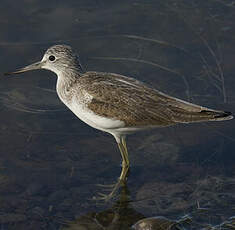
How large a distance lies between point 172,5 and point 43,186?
5838 millimetres

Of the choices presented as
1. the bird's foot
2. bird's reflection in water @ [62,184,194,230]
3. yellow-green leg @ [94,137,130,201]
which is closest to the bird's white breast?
yellow-green leg @ [94,137,130,201]

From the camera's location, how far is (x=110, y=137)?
1032 cm

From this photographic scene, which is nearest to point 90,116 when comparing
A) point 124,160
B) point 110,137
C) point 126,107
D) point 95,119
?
point 95,119

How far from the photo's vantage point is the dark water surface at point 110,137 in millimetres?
8742

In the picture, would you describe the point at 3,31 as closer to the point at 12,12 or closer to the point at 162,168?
the point at 12,12

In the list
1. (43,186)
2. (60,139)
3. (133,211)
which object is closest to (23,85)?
(60,139)

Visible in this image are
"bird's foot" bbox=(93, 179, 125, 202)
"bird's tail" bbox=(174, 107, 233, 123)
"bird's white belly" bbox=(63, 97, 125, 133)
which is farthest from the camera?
"bird's foot" bbox=(93, 179, 125, 202)

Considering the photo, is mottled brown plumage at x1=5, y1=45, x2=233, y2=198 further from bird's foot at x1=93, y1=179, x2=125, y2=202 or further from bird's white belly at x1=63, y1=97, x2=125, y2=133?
bird's foot at x1=93, y1=179, x2=125, y2=202

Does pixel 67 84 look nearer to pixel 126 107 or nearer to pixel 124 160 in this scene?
pixel 126 107

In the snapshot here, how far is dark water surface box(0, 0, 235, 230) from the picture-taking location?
8742 mm

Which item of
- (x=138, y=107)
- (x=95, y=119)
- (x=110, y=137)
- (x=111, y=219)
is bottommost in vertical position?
(x=110, y=137)

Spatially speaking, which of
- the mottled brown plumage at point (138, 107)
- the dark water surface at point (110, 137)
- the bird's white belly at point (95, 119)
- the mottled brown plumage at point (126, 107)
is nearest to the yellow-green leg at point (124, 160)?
the dark water surface at point (110, 137)

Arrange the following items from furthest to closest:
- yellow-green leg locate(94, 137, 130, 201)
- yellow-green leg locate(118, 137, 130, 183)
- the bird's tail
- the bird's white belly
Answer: yellow-green leg locate(118, 137, 130, 183) < yellow-green leg locate(94, 137, 130, 201) < the bird's white belly < the bird's tail

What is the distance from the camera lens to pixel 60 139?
10188 mm
